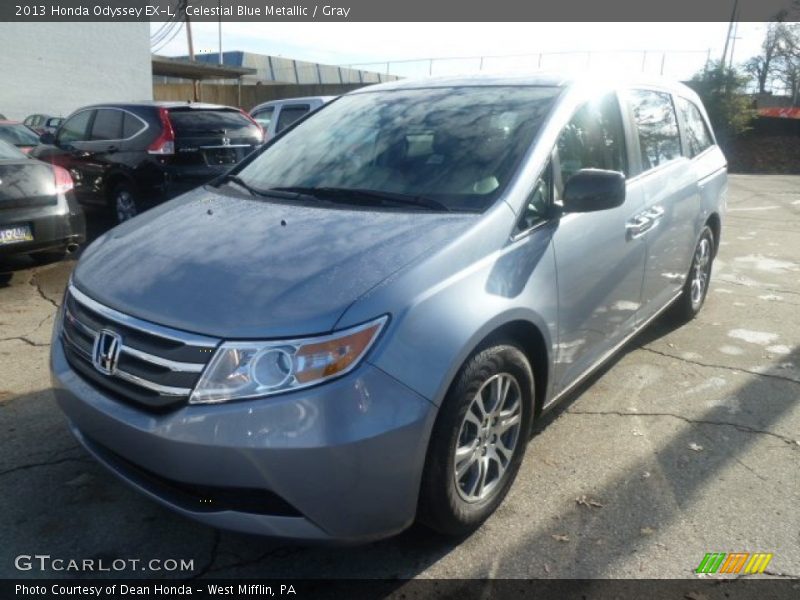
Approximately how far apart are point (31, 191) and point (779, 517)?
19.3 feet

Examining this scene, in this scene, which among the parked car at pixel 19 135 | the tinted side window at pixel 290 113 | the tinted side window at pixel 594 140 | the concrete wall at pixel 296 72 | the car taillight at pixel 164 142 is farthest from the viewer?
the concrete wall at pixel 296 72

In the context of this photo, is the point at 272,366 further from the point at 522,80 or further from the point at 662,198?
the point at 662,198

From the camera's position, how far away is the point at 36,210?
5.67m

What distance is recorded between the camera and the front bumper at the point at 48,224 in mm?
5527

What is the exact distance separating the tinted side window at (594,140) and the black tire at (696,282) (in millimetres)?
1575

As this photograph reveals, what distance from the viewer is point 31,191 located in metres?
5.68

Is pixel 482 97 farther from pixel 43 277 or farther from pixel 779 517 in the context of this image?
pixel 43 277

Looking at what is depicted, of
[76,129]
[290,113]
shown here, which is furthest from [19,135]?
[290,113]

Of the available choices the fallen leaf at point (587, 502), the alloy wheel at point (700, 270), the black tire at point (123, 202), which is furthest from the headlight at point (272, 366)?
the black tire at point (123, 202)

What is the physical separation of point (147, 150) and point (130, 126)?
581mm

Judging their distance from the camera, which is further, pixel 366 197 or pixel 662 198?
pixel 662 198

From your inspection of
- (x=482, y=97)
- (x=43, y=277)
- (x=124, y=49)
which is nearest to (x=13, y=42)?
(x=124, y=49)

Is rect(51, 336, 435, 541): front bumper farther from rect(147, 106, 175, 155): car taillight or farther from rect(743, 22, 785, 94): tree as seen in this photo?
rect(743, 22, 785, 94): tree

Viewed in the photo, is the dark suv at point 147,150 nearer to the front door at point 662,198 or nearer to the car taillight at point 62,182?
the car taillight at point 62,182
